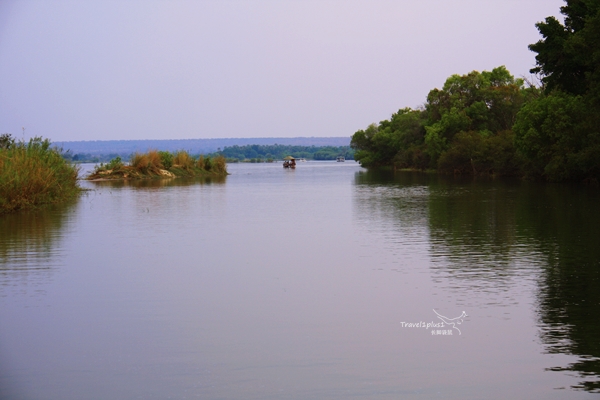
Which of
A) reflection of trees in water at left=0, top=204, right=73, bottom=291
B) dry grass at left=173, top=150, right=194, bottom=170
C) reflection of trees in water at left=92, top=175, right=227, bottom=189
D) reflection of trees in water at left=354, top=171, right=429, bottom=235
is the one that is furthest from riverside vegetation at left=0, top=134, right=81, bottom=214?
dry grass at left=173, top=150, right=194, bottom=170

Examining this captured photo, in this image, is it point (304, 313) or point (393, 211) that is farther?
point (393, 211)

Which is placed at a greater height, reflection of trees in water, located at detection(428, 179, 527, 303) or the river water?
reflection of trees in water, located at detection(428, 179, 527, 303)

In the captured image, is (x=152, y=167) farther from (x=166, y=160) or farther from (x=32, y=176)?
(x=32, y=176)

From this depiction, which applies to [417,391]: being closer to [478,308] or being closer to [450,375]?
[450,375]

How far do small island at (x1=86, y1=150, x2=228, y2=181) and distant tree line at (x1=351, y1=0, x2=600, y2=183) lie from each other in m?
25.2

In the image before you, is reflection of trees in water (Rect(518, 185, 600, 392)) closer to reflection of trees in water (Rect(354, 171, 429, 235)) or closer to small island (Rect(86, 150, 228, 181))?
reflection of trees in water (Rect(354, 171, 429, 235))

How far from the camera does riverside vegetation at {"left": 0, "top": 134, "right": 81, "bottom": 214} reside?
26.4 metres

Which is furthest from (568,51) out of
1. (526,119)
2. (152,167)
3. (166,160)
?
(166,160)

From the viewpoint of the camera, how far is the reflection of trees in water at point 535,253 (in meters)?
9.41

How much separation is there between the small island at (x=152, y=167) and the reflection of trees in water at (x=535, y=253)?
129 feet

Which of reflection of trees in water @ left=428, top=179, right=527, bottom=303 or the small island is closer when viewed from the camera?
reflection of trees in water @ left=428, top=179, right=527, bottom=303

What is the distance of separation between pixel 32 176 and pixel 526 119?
1191 inches

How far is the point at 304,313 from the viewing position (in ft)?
35.2

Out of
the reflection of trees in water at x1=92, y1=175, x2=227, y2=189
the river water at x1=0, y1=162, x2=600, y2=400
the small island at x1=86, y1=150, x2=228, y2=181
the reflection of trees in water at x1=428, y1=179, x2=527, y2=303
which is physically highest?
the small island at x1=86, y1=150, x2=228, y2=181
